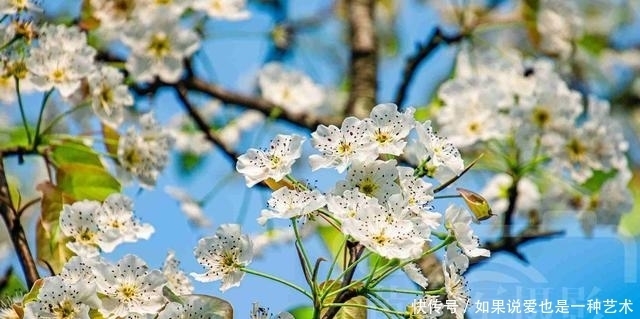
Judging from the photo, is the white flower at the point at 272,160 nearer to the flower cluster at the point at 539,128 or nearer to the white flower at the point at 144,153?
the white flower at the point at 144,153

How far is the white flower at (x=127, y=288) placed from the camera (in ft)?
3.60

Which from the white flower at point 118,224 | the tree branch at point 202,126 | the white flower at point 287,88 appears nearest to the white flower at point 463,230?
the white flower at point 118,224

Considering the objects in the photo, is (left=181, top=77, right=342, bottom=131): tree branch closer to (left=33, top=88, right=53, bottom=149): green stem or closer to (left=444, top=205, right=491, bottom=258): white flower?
(left=33, top=88, right=53, bottom=149): green stem

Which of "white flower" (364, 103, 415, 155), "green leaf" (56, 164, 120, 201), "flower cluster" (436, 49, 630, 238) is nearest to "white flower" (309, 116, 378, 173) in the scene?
"white flower" (364, 103, 415, 155)

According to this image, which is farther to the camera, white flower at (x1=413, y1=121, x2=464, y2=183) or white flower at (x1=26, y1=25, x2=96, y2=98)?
white flower at (x1=26, y1=25, x2=96, y2=98)

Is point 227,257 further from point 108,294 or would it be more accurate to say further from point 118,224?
point 118,224

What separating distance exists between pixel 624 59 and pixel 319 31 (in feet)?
4.06

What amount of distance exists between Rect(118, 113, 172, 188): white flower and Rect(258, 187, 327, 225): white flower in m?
0.55

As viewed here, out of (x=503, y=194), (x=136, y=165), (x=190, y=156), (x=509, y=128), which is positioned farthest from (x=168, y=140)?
(x=190, y=156)

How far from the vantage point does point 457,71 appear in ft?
7.16

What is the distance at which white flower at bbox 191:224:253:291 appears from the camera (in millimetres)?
1134

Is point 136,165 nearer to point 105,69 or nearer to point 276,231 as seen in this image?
point 105,69

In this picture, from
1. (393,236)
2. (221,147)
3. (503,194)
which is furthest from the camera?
(503,194)

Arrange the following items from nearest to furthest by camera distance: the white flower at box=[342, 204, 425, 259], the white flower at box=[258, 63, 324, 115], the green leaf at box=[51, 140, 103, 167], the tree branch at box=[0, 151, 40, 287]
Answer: the white flower at box=[342, 204, 425, 259], the tree branch at box=[0, 151, 40, 287], the green leaf at box=[51, 140, 103, 167], the white flower at box=[258, 63, 324, 115]
